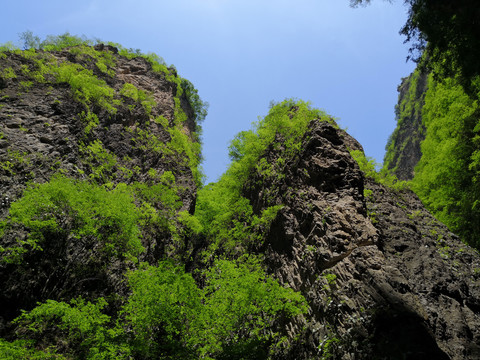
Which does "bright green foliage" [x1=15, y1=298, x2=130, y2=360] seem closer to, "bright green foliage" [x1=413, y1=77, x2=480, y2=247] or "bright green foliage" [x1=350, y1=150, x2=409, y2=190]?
"bright green foliage" [x1=350, y1=150, x2=409, y2=190]

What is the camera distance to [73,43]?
113ft

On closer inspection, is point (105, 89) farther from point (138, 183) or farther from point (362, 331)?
point (362, 331)

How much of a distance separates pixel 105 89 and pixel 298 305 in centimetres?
2352

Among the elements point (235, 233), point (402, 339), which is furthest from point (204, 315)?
point (235, 233)

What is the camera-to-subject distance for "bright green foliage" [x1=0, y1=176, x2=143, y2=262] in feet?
44.4

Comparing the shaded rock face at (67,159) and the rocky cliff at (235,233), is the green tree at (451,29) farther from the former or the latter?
the shaded rock face at (67,159)

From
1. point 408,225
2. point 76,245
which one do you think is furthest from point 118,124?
point 408,225

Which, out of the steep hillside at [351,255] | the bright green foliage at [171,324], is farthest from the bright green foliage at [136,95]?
the bright green foliage at [171,324]

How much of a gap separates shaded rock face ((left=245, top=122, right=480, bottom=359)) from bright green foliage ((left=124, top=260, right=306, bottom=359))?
1.39m

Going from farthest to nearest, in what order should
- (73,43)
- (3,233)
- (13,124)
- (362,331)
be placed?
1. (73,43)
2. (13,124)
3. (3,233)
4. (362,331)

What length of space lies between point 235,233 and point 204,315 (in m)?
8.53

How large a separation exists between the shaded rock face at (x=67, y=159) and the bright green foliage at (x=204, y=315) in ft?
12.9

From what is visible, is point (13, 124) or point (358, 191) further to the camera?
point (13, 124)

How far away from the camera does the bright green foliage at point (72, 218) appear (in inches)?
532
